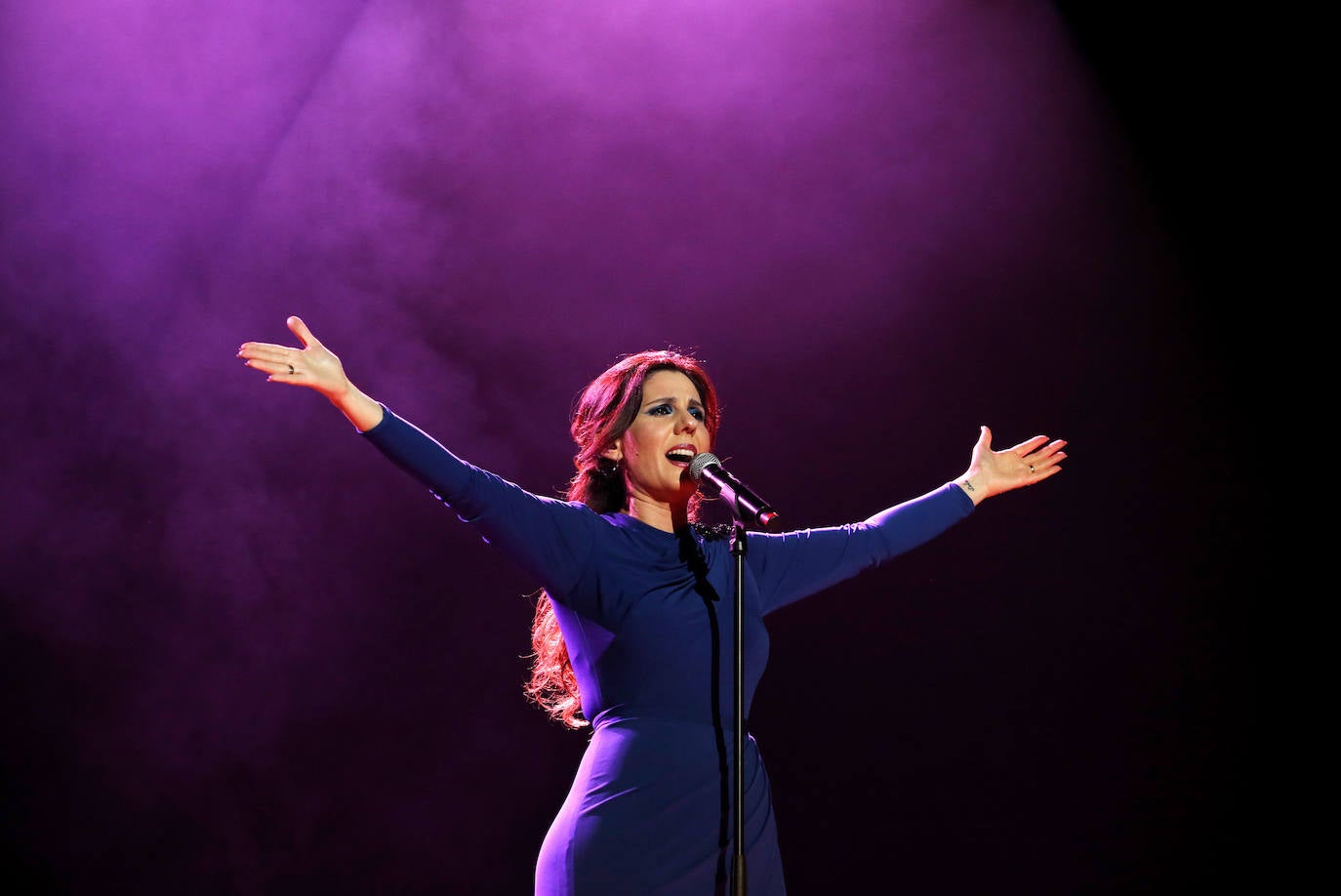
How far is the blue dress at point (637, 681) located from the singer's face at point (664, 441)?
0.34 ft

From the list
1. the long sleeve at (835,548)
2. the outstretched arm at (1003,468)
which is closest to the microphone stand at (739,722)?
the long sleeve at (835,548)

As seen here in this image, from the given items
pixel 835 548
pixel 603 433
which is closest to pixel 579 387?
pixel 603 433

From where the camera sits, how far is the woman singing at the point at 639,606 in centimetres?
173

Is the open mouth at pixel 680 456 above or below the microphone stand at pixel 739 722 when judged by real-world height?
above

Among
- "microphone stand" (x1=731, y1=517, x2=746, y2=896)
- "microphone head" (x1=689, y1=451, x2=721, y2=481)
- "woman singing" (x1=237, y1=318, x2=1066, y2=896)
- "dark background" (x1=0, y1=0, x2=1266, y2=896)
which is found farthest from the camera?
"dark background" (x1=0, y1=0, x2=1266, y2=896)

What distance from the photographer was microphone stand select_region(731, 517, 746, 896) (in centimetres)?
160

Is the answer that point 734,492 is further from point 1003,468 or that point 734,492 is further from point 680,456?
point 1003,468

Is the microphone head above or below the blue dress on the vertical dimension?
above

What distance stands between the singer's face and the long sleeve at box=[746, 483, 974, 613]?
24 cm

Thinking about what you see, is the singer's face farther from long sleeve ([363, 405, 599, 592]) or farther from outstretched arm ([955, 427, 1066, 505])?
outstretched arm ([955, 427, 1066, 505])

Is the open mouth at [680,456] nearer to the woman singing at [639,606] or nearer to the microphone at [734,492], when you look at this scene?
the woman singing at [639,606]

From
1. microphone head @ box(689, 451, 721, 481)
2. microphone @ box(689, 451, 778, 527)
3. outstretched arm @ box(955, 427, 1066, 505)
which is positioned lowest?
microphone @ box(689, 451, 778, 527)

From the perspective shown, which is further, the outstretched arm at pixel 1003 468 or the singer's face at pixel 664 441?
the outstretched arm at pixel 1003 468

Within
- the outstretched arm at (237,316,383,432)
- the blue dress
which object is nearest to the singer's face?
the blue dress
